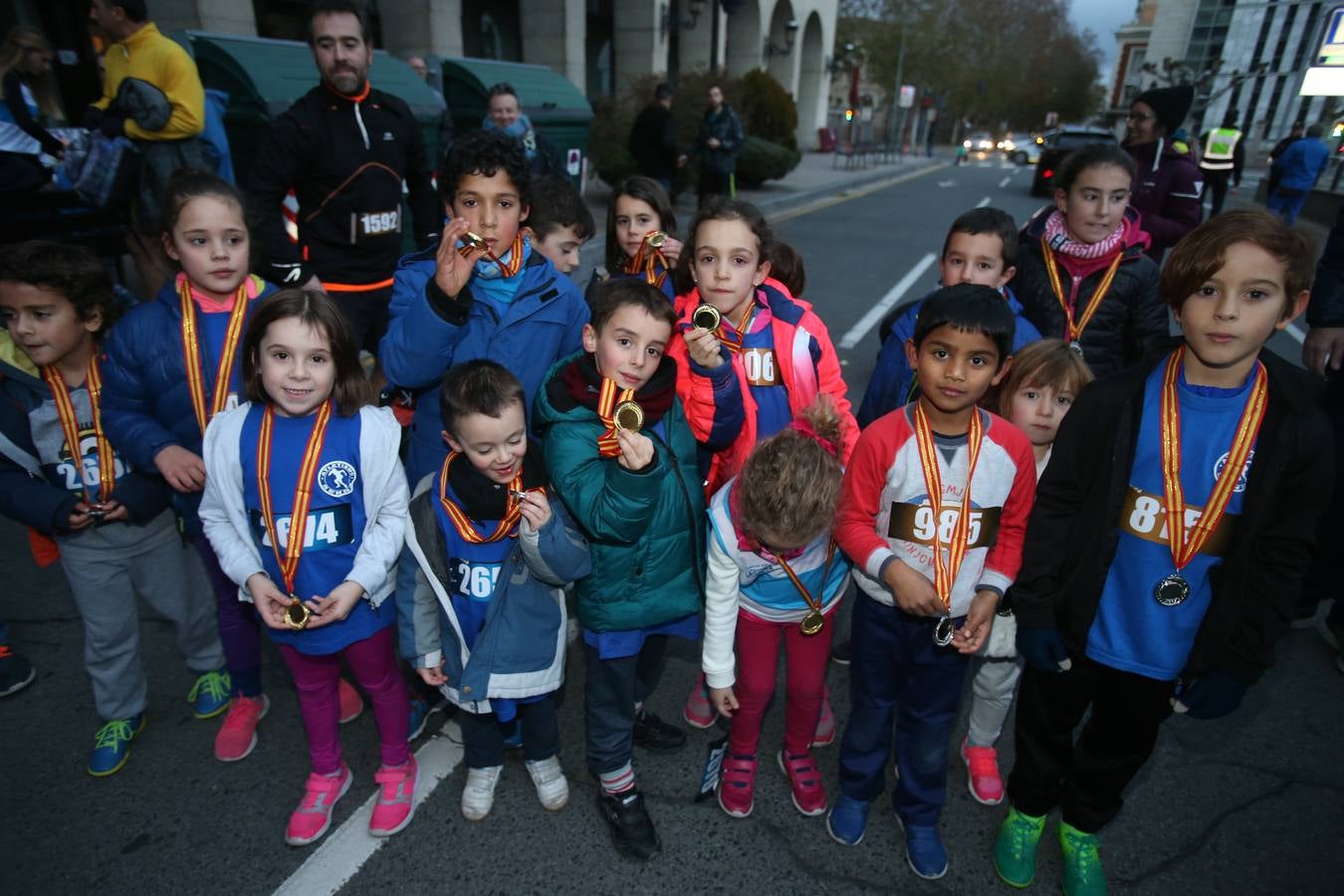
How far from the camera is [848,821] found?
2398 millimetres

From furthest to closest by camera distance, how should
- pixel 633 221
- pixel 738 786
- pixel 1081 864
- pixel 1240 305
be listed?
pixel 633 221
pixel 738 786
pixel 1081 864
pixel 1240 305

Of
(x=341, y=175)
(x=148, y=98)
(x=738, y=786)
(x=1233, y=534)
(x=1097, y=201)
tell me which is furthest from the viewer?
(x=148, y=98)

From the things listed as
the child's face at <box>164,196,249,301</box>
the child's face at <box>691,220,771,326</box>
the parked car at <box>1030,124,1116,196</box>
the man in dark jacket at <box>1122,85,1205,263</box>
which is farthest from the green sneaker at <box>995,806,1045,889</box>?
the parked car at <box>1030,124,1116,196</box>

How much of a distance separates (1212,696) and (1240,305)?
1.03 m

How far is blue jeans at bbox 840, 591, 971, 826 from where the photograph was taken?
7.39ft

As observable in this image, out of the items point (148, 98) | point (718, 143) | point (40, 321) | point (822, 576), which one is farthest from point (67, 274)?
point (718, 143)

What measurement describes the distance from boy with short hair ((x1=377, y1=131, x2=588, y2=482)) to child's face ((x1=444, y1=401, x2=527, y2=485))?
0.43 meters

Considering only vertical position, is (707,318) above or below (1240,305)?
below

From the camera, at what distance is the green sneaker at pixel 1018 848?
228cm

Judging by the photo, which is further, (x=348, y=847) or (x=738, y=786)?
(x=738, y=786)

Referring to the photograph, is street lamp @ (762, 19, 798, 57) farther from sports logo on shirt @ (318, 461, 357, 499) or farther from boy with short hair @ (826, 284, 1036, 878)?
sports logo on shirt @ (318, 461, 357, 499)

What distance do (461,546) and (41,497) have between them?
1.36 m

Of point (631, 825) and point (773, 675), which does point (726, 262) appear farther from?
point (631, 825)

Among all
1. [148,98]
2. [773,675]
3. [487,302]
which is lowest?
[773,675]
